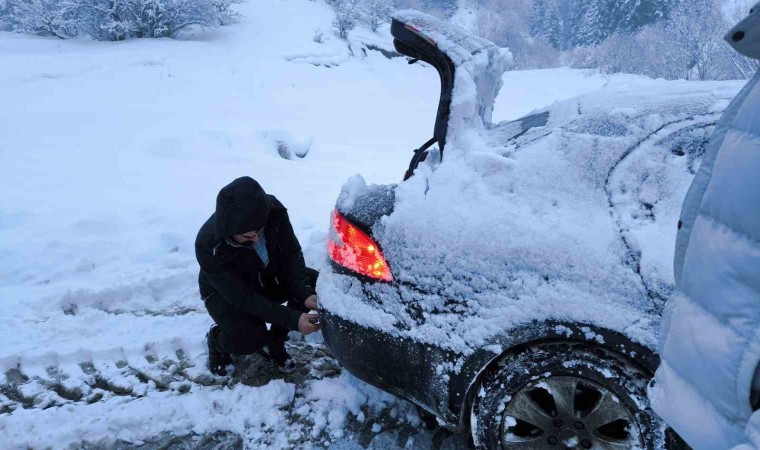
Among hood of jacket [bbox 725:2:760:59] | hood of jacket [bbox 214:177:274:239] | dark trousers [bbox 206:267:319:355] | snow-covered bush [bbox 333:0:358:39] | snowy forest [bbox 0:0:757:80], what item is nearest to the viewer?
hood of jacket [bbox 725:2:760:59]

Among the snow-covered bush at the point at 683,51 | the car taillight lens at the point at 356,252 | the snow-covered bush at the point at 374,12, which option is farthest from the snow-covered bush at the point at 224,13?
the snow-covered bush at the point at 683,51

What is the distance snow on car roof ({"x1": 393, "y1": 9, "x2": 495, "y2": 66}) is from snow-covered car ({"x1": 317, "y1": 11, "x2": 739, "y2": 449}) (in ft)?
1.59

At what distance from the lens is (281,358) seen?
2.60 m

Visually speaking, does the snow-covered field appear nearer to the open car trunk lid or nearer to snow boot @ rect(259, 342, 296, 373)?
snow boot @ rect(259, 342, 296, 373)

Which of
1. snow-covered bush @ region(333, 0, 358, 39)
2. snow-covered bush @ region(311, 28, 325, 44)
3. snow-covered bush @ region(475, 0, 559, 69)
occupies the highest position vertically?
snow-covered bush @ region(475, 0, 559, 69)

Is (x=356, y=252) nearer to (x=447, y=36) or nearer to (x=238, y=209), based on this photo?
(x=238, y=209)

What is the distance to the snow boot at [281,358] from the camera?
8.46ft

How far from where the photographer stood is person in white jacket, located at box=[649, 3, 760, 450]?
0.82 meters

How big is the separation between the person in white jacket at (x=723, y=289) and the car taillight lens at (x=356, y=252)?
1.04 metres

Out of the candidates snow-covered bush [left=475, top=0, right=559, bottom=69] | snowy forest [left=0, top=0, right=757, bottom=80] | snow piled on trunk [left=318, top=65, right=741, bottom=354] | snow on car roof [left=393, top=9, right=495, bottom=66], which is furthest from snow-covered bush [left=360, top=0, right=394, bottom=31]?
snow piled on trunk [left=318, top=65, right=741, bottom=354]

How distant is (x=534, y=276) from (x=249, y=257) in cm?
147

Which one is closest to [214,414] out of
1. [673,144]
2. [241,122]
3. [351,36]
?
[673,144]

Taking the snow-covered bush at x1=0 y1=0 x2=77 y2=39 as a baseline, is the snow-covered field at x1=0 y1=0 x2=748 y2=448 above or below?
below

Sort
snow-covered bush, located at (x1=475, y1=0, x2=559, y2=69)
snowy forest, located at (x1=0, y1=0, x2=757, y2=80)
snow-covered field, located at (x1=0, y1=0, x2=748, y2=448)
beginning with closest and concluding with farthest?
snow-covered field, located at (x1=0, y1=0, x2=748, y2=448), snowy forest, located at (x1=0, y1=0, x2=757, y2=80), snow-covered bush, located at (x1=475, y1=0, x2=559, y2=69)
